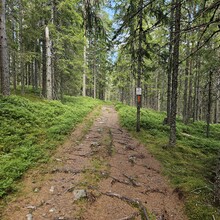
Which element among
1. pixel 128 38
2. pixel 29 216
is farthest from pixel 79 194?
pixel 128 38

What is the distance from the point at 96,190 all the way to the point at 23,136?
3755mm

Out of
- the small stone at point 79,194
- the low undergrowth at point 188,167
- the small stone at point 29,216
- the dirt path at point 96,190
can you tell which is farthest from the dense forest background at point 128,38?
the small stone at point 29,216

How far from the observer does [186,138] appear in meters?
9.25

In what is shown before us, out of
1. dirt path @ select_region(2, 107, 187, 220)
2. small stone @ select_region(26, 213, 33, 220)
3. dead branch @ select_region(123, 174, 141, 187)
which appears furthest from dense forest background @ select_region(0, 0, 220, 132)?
small stone @ select_region(26, 213, 33, 220)

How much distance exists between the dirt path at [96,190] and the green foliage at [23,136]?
0.40m

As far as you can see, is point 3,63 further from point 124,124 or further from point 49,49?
point 124,124

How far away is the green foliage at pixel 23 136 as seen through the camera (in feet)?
14.1

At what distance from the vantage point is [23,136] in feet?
20.2

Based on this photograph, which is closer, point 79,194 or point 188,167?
point 79,194

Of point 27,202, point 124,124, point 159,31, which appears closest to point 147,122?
point 124,124

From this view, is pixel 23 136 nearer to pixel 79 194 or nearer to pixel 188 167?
pixel 79 194

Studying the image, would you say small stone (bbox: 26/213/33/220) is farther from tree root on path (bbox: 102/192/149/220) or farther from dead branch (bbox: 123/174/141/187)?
dead branch (bbox: 123/174/141/187)

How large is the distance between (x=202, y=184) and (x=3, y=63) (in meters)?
9.87

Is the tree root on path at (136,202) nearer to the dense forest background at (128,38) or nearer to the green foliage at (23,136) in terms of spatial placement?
the green foliage at (23,136)
